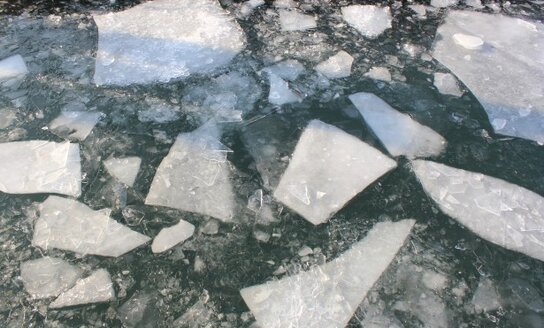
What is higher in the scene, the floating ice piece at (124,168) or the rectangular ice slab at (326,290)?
the floating ice piece at (124,168)

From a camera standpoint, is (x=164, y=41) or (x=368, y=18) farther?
(x=368, y=18)

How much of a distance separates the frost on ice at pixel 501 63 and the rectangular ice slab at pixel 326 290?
558 millimetres

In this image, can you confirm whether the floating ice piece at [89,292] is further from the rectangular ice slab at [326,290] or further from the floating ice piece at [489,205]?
the floating ice piece at [489,205]

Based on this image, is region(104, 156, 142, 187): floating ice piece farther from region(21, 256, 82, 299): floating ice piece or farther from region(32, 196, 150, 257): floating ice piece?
region(21, 256, 82, 299): floating ice piece

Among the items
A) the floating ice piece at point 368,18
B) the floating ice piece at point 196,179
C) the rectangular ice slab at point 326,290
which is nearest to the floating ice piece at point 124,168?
the floating ice piece at point 196,179

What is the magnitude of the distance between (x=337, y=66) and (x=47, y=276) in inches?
39.6

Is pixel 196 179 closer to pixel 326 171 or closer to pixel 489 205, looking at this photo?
pixel 326 171

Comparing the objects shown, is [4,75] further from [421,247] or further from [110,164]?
[421,247]

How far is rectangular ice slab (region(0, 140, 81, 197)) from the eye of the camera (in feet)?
3.48

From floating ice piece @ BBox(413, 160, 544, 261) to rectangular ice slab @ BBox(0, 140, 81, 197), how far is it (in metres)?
0.89

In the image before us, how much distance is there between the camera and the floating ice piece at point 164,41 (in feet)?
4.44

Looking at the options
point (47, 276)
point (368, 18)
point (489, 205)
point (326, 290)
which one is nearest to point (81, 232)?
point (47, 276)

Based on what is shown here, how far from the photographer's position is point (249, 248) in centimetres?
97

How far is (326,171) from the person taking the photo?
3.57 feet
